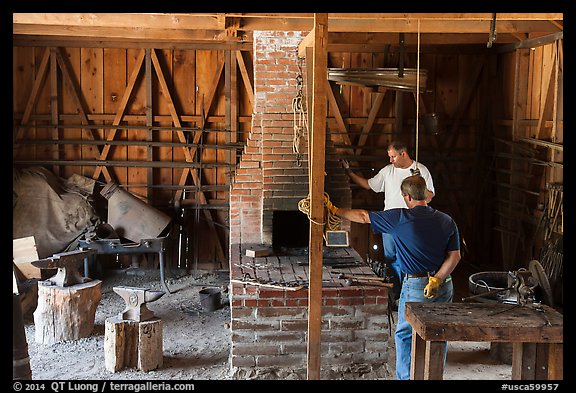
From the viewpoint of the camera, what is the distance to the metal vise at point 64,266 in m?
6.65

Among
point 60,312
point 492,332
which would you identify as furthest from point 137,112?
point 492,332

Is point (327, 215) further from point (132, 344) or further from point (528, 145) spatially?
point (528, 145)

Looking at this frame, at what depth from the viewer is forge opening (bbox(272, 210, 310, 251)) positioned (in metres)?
7.44

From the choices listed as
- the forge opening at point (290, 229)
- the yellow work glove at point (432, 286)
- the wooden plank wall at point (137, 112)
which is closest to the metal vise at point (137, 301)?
the forge opening at point (290, 229)

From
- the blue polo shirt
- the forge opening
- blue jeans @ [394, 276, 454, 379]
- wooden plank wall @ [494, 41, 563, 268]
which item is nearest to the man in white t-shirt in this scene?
the forge opening

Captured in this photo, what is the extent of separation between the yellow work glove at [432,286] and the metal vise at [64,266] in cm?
365


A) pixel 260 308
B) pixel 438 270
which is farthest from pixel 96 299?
pixel 438 270

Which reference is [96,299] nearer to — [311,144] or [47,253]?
[47,253]

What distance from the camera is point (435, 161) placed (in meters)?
10.1

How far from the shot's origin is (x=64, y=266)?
677 cm

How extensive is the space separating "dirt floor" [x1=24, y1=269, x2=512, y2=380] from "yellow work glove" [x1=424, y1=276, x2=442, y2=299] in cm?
127

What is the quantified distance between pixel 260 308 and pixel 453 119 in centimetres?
552

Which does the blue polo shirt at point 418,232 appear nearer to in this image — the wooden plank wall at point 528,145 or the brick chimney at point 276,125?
the brick chimney at point 276,125

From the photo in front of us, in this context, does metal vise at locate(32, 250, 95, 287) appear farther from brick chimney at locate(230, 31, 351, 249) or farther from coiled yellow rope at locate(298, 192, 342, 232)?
coiled yellow rope at locate(298, 192, 342, 232)
